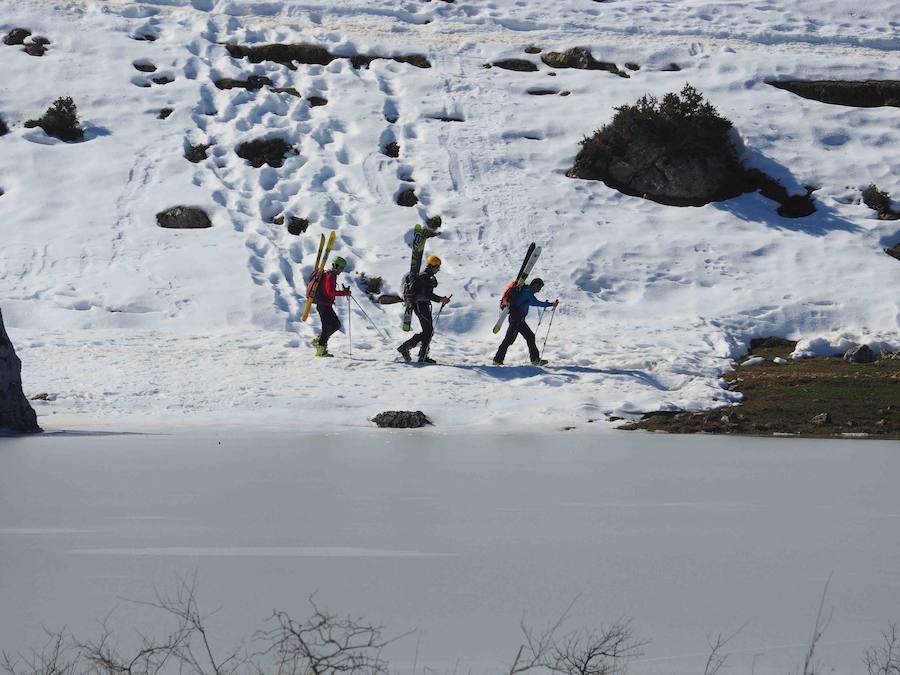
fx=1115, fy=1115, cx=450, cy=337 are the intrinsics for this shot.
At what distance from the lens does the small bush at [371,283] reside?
22.9 m

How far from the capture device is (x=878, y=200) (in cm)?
2634

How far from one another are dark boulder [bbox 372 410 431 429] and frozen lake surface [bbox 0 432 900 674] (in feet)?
10.4

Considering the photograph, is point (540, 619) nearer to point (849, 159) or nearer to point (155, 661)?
point (155, 661)

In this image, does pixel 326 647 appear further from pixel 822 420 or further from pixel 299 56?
pixel 299 56

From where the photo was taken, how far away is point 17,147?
2791 centimetres

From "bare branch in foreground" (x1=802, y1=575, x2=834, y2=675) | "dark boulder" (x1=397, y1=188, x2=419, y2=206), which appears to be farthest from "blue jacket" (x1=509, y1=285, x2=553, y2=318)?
"bare branch in foreground" (x1=802, y1=575, x2=834, y2=675)

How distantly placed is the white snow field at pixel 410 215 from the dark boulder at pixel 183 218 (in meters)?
0.34

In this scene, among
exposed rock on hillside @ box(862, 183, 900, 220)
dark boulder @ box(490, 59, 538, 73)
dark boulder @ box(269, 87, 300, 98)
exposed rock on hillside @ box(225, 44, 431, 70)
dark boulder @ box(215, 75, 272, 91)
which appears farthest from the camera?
dark boulder @ box(490, 59, 538, 73)

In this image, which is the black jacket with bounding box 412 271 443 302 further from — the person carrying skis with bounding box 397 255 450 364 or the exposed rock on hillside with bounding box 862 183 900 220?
the exposed rock on hillside with bounding box 862 183 900 220

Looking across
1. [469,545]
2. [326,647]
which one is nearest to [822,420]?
[469,545]

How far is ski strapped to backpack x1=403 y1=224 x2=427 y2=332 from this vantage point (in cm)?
1884

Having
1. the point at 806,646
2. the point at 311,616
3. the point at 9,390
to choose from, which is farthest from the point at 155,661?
the point at 9,390

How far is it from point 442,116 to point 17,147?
10.8 metres

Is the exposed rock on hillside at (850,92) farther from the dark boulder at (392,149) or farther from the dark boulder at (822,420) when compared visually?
the dark boulder at (822,420)
